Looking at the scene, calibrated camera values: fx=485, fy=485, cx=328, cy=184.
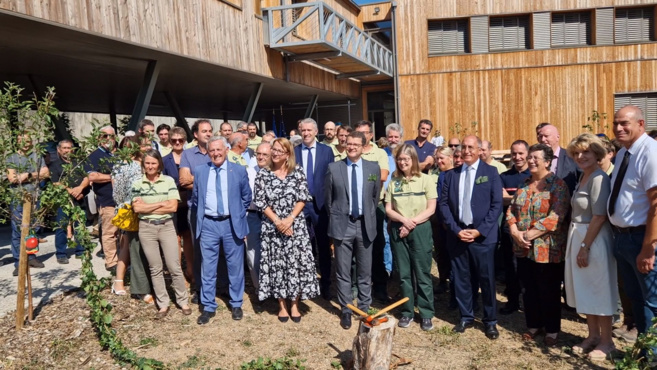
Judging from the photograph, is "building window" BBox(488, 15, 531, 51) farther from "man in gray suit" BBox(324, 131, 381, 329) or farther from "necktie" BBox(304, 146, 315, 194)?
"man in gray suit" BBox(324, 131, 381, 329)

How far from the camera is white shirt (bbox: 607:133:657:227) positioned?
10.9ft

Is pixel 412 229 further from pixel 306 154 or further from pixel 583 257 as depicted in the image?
pixel 306 154

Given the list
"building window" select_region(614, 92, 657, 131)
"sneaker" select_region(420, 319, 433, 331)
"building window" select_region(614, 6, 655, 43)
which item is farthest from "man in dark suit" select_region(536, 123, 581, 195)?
"building window" select_region(614, 6, 655, 43)

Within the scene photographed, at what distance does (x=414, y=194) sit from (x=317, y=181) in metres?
1.23

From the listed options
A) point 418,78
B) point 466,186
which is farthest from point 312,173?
point 418,78

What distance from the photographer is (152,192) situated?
4867 mm

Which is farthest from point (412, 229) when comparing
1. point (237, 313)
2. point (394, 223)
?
point (237, 313)

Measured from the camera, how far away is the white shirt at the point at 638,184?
332 cm

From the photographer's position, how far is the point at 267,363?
3.94m

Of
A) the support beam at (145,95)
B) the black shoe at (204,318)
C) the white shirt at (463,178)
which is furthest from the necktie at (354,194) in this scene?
the support beam at (145,95)

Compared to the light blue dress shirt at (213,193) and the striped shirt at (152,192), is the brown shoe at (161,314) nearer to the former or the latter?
the striped shirt at (152,192)

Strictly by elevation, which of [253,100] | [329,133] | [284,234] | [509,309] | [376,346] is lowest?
[509,309]

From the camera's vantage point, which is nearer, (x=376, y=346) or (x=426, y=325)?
(x=376, y=346)

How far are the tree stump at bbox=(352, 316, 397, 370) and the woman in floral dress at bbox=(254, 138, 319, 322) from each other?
1.29m
